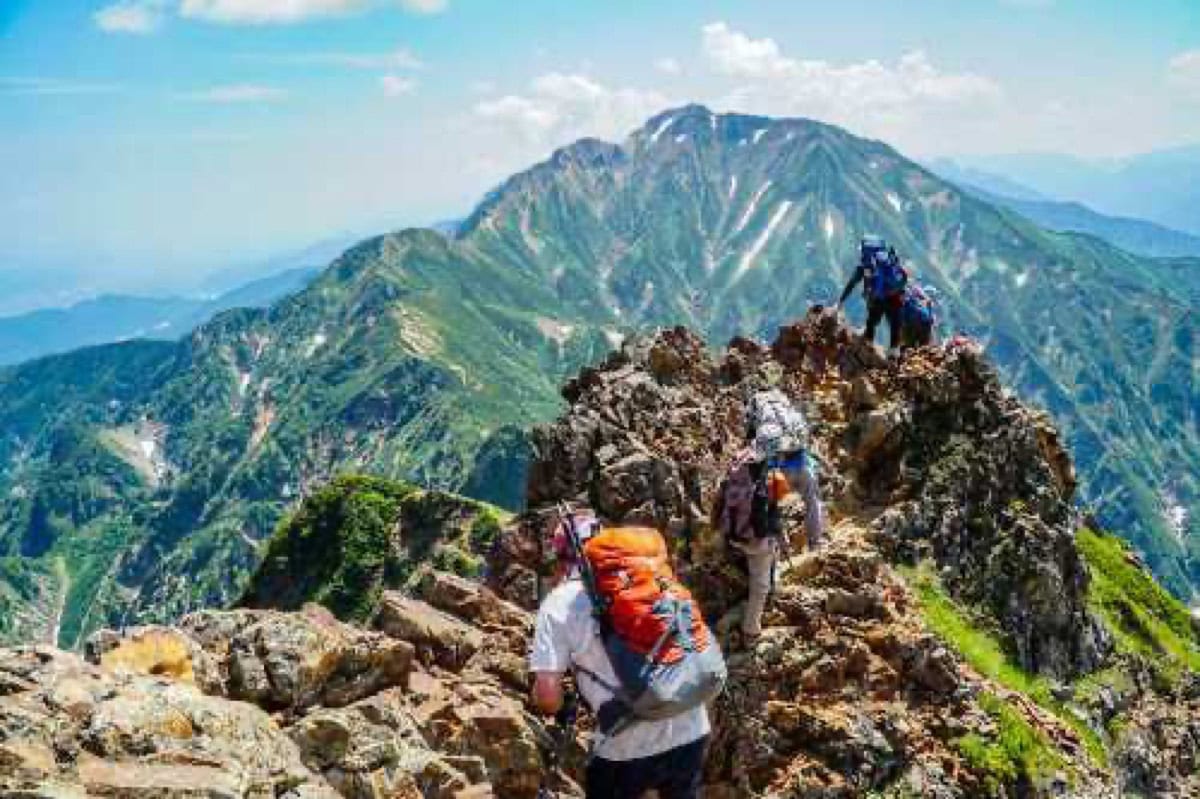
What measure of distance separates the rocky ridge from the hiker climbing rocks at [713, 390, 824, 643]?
1361mm

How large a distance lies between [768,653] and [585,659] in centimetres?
938

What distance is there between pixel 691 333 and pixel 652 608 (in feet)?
88.9

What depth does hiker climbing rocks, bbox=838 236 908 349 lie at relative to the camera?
33969 millimetres

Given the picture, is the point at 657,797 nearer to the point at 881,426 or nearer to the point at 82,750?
the point at 82,750

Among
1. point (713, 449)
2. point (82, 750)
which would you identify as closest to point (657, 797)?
point (82, 750)

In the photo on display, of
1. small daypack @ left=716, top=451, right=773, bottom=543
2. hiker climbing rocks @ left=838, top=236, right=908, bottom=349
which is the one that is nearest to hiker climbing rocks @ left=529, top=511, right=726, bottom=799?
Result: small daypack @ left=716, top=451, right=773, bottom=543

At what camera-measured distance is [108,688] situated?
12.2m

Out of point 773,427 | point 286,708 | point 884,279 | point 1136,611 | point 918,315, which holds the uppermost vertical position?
point 884,279

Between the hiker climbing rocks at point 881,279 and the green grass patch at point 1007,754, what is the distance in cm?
1633

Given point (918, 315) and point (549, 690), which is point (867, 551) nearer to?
point (549, 690)

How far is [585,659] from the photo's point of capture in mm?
11289

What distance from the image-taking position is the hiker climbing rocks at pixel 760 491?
1838cm

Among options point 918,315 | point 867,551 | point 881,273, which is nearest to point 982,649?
point 867,551

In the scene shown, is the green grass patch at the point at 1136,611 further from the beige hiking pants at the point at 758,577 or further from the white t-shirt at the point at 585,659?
the white t-shirt at the point at 585,659
